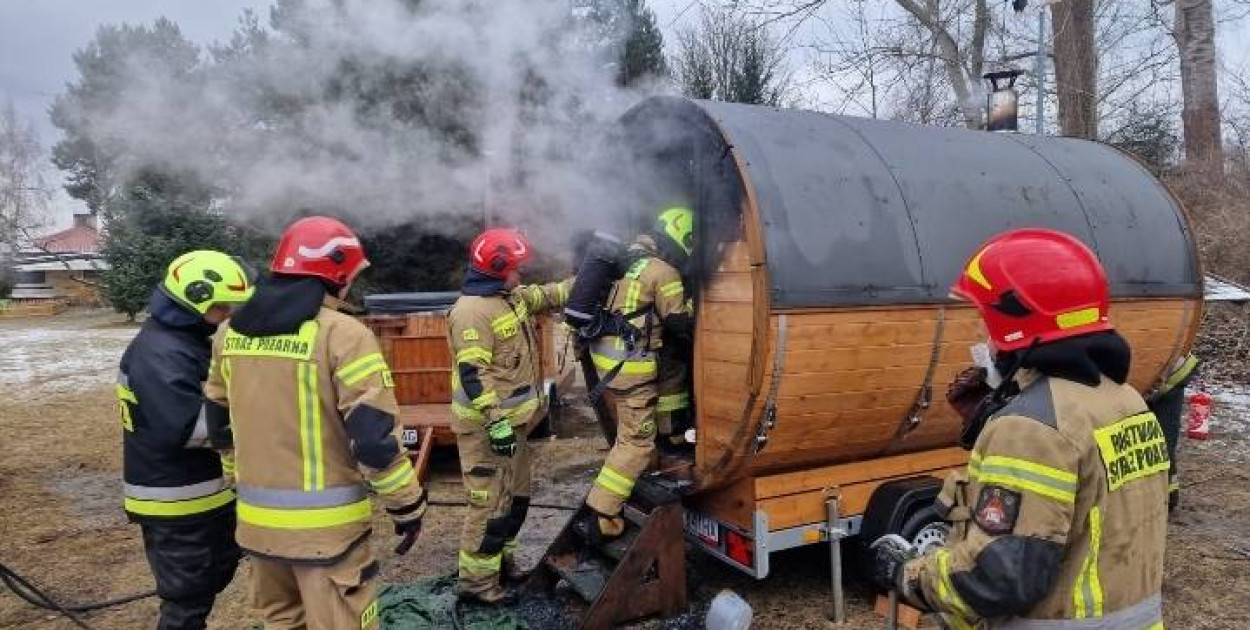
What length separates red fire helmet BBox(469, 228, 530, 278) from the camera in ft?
16.7

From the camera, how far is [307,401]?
322 centimetres

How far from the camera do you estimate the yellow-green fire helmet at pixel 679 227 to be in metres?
4.85

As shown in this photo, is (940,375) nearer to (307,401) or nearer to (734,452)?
(734,452)

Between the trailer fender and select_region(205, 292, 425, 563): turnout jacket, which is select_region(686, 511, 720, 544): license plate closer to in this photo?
the trailer fender

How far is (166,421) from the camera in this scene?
12.1 ft

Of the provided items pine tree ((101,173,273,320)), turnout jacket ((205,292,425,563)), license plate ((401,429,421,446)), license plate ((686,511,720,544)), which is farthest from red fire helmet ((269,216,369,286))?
license plate ((401,429,421,446))

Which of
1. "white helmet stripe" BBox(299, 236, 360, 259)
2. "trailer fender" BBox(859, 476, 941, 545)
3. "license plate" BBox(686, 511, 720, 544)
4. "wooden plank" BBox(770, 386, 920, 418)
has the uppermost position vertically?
"white helmet stripe" BBox(299, 236, 360, 259)

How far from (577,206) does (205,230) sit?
8.98 m

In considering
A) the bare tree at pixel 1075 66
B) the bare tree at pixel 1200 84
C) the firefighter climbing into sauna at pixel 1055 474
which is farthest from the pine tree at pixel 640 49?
the bare tree at pixel 1200 84

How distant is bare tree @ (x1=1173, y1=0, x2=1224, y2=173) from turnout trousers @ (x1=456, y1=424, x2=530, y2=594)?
14063 millimetres

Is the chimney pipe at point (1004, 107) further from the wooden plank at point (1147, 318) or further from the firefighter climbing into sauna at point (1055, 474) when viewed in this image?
the firefighter climbing into sauna at point (1055, 474)

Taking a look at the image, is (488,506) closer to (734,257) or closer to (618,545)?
(618,545)

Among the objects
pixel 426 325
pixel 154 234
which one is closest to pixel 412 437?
pixel 426 325

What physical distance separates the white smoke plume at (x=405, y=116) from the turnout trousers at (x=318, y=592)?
3.51m
